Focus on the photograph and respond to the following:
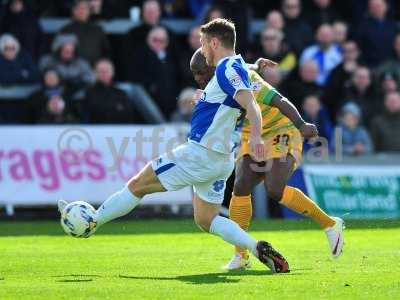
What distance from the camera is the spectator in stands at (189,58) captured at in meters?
18.1

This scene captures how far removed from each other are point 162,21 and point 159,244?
7509 mm

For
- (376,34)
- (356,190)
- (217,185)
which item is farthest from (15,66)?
(217,185)

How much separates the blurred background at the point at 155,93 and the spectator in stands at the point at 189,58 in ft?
0.11

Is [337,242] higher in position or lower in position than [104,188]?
higher

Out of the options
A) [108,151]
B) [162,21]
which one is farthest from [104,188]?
[162,21]

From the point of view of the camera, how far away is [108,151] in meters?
16.7

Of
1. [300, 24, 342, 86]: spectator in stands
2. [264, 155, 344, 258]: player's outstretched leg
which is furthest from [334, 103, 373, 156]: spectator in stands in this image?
[264, 155, 344, 258]: player's outstretched leg

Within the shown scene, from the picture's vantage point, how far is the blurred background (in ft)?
54.5

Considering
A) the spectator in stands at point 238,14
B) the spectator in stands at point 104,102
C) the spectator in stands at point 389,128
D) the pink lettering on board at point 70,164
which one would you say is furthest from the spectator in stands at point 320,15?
the pink lettering on board at point 70,164

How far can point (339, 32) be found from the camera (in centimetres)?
1906

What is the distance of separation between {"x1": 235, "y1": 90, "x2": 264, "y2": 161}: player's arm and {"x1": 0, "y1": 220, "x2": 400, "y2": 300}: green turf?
1.06 meters

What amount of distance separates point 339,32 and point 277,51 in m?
1.57

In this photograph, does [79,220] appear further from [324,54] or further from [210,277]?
[324,54]

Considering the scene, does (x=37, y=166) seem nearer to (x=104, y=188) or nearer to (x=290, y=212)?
(x=104, y=188)
